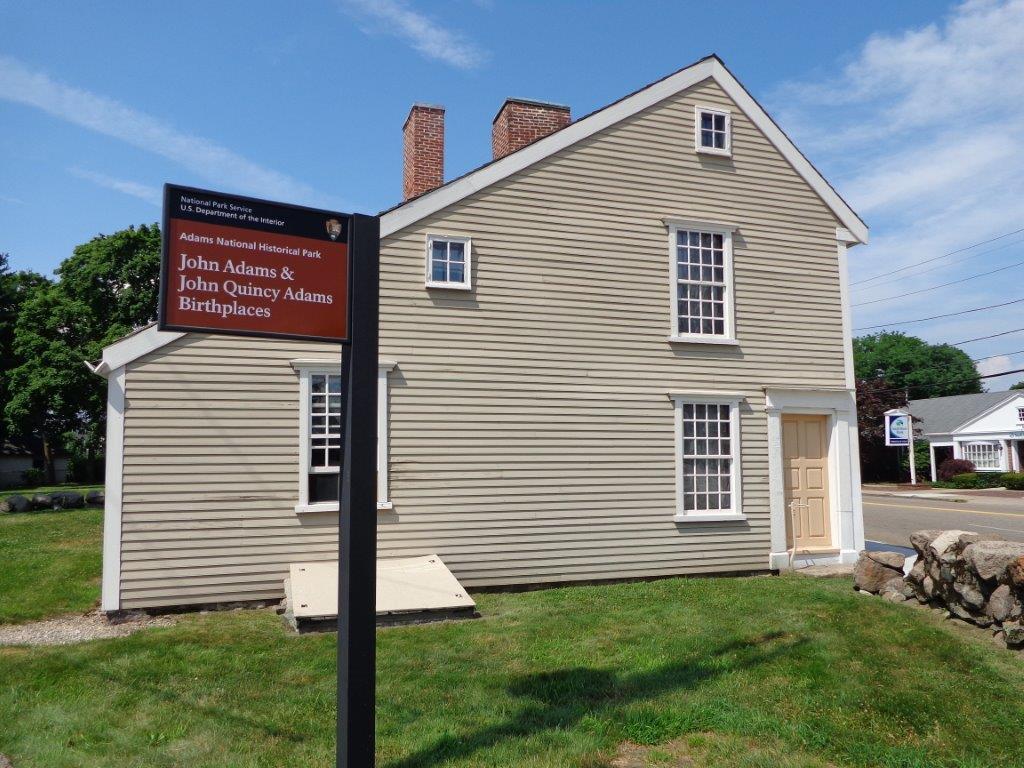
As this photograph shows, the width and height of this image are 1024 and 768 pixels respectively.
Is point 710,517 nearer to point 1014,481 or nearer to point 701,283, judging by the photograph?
point 701,283

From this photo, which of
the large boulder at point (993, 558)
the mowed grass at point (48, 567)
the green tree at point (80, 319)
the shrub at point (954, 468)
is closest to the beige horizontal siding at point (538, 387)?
the mowed grass at point (48, 567)

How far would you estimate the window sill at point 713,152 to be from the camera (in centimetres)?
1322

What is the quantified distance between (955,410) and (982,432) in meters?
4.88

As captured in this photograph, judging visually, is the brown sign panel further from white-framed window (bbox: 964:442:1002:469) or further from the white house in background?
white-framed window (bbox: 964:442:1002:469)

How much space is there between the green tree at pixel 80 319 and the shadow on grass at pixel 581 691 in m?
36.5

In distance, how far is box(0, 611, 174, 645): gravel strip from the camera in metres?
8.98

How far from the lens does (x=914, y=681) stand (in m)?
6.61

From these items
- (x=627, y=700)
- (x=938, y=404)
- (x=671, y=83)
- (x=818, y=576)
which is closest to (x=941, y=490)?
(x=938, y=404)

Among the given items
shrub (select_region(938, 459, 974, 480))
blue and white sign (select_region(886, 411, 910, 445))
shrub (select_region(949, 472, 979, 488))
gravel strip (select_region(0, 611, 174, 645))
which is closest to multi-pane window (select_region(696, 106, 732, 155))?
gravel strip (select_region(0, 611, 174, 645))

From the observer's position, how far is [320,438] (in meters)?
10.8

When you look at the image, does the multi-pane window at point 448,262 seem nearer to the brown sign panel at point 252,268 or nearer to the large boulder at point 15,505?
the brown sign panel at point 252,268

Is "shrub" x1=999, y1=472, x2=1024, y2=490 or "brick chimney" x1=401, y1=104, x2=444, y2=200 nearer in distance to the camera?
"brick chimney" x1=401, y1=104, x2=444, y2=200

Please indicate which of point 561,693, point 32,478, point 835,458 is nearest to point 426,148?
point 835,458

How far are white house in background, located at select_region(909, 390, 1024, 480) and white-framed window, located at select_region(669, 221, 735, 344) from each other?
35413 mm
